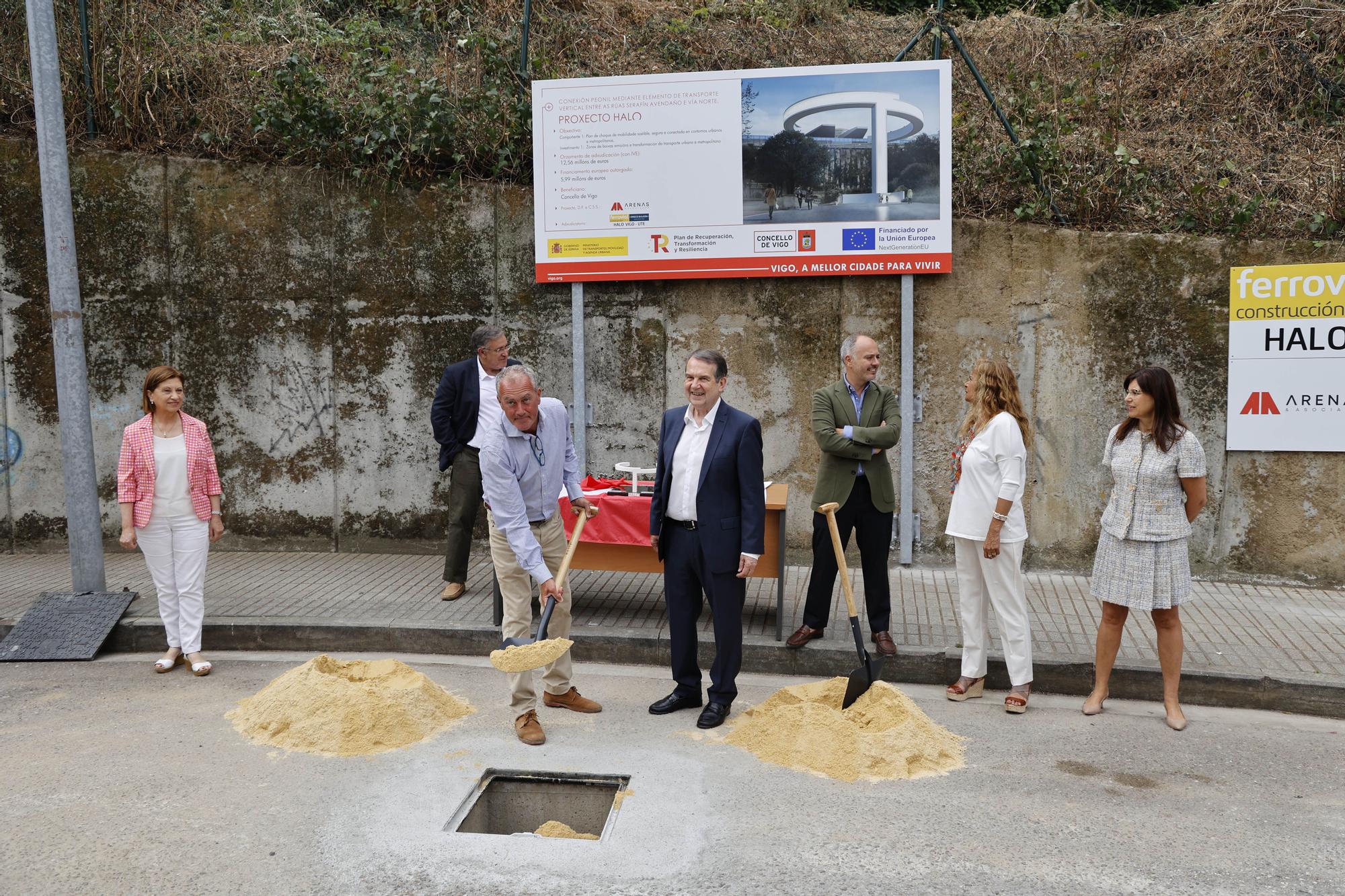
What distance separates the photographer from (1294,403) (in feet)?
25.5

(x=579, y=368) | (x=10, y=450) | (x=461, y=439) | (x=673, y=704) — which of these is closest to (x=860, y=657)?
(x=673, y=704)

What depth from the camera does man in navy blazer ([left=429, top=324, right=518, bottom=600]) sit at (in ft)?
24.3

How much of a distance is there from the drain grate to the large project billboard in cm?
485

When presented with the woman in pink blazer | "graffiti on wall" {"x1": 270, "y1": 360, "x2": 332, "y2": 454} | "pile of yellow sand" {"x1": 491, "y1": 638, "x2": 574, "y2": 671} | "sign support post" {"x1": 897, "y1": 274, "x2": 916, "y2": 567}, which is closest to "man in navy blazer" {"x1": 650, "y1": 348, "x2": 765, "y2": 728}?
"pile of yellow sand" {"x1": 491, "y1": 638, "x2": 574, "y2": 671}

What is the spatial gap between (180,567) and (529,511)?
8.09 feet

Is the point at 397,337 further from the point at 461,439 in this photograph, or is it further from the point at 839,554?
the point at 839,554

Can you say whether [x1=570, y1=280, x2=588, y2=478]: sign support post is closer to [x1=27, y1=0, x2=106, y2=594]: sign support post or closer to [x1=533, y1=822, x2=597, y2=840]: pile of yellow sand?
[x1=27, y1=0, x2=106, y2=594]: sign support post

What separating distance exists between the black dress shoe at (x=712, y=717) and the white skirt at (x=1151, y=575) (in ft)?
6.81

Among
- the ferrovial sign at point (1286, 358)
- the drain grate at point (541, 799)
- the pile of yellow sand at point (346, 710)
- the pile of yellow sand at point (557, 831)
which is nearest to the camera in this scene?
the pile of yellow sand at point (557, 831)

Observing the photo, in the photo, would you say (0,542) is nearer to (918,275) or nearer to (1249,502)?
(918,275)

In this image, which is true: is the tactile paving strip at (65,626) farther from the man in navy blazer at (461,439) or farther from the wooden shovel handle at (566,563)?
the wooden shovel handle at (566,563)

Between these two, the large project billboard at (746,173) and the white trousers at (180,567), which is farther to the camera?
the large project billboard at (746,173)

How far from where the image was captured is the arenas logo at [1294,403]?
25.3 ft

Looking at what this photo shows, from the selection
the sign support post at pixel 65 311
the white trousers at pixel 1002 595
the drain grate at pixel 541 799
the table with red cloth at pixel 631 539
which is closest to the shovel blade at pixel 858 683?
the white trousers at pixel 1002 595
